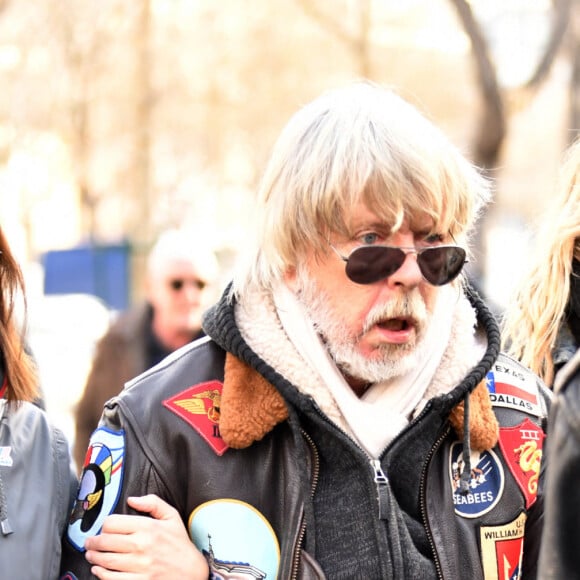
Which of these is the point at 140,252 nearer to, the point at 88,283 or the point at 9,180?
the point at 88,283

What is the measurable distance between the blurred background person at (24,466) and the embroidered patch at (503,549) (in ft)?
3.22

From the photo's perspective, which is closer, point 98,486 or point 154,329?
point 98,486

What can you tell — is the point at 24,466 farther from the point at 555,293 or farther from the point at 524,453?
the point at 555,293

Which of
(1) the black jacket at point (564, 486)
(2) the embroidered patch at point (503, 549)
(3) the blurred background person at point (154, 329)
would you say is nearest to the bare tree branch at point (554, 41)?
(3) the blurred background person at point (154, 329)

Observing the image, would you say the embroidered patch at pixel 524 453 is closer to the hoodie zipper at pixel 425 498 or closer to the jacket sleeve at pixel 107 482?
the hoodie zipper at pixel 425 498

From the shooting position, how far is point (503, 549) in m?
2.49

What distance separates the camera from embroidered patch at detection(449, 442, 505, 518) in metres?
2.48

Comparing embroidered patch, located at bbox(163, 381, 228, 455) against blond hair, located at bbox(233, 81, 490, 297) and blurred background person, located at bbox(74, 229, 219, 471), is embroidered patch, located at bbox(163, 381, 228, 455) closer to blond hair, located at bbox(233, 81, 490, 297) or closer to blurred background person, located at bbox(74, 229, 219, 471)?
blond hair, located at bbox(233, 81, 490, 297)

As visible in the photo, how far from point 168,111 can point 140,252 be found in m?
4.20

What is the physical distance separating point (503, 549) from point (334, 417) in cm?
51

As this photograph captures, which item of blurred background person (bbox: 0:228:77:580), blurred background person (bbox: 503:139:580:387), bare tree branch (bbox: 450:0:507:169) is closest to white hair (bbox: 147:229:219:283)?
blurred background person (bbox: 503:139:580:387)

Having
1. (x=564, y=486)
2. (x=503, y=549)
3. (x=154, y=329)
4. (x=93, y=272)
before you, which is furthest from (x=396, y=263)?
(x=93, y=272)

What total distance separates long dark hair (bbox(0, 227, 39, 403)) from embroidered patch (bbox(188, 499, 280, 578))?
569 mm

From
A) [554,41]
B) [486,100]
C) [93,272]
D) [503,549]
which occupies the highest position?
[554,41]
